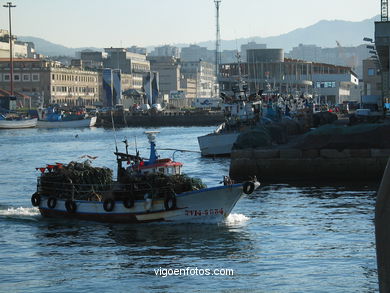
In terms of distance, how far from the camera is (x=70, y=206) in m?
40.7

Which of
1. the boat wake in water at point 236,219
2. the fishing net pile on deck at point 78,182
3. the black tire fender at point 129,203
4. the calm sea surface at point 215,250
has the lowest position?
the calm sea surface at point 215,250

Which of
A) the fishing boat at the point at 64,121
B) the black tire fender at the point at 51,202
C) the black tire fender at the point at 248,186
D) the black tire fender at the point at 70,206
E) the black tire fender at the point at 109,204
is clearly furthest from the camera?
the fishing boat at the point at 64,121

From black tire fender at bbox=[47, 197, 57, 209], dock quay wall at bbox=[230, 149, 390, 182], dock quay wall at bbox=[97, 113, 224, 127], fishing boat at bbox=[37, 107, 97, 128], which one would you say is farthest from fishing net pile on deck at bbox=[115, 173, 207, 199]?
dock quay wall at bbox=[97, 113, 224, 127]

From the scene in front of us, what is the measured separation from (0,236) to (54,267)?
297 inches

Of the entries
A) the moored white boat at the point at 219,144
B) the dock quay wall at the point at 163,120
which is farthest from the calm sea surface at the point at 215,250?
the dock quay wall at the point at 163,120

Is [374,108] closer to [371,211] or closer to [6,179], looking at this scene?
[6,179]

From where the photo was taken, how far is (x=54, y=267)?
3077cm

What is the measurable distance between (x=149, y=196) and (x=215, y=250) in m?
6.65

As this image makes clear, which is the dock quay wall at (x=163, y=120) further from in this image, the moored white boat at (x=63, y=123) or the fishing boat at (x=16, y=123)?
the fishing boat at (x=16, y=123)

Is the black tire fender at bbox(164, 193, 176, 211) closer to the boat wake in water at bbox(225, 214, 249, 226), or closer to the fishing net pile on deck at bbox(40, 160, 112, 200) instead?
the boat wake in water at bbox(225, 214, 249, 226)

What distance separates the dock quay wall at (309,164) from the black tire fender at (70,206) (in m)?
17.4

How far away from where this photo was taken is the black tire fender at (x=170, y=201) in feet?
126

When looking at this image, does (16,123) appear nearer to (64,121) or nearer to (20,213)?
(64,121)

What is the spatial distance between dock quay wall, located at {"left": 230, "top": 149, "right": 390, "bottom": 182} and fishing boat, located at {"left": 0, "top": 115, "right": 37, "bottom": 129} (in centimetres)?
11880
